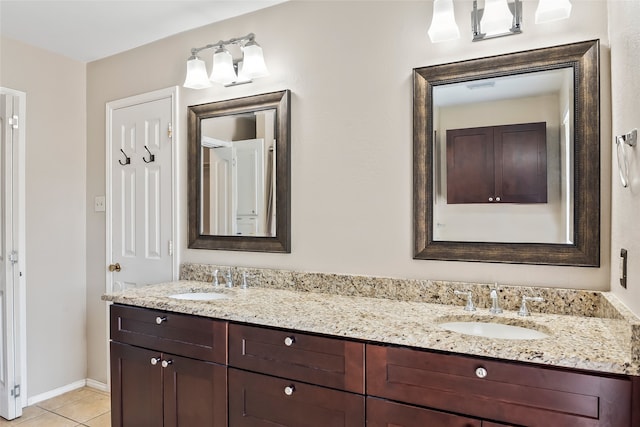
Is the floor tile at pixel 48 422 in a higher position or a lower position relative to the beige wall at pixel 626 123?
lower

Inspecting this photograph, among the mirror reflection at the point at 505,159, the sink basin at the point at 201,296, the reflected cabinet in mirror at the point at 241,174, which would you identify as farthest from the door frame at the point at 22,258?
the mirror reflection at the point at 505,159

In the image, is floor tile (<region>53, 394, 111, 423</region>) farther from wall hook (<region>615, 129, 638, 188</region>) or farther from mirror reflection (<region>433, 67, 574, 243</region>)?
wall hook (<region>615, 129, 638, 188</region>)

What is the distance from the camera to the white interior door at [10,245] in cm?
257

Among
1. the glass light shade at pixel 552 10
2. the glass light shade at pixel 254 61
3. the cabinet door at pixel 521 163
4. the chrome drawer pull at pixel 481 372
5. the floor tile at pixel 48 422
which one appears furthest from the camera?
the floor tile at pixel 48 422

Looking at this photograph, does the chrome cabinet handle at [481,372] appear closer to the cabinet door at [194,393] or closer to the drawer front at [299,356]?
the drawer front at [299,356]

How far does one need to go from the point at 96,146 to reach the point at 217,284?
1518 millimetres

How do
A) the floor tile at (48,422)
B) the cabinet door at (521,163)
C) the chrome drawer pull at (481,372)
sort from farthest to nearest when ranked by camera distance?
the floor tile at (48,422) < the cabinet door at (521,163) < the chrome drawer pull at (481,372)

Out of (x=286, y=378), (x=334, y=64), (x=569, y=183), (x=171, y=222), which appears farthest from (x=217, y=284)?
(x=569, y=183)

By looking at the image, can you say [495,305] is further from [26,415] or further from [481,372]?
[26,415]

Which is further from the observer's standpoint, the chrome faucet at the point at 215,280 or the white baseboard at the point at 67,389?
the white baseboard at the point at 67,389

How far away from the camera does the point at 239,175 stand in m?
2.33

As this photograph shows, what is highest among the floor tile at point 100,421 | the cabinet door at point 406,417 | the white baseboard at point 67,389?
the cabinet door at point 406,417

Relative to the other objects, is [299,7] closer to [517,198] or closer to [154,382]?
[517,198]

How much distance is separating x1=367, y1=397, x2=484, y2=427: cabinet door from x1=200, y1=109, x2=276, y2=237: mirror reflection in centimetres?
111
